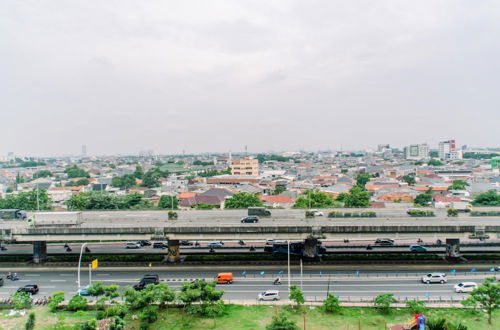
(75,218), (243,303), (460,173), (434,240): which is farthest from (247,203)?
(460,173)

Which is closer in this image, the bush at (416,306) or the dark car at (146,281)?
the bush at (416,306)

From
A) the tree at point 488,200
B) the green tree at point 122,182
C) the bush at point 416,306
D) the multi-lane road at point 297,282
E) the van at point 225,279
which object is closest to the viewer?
the bush at point 416,306

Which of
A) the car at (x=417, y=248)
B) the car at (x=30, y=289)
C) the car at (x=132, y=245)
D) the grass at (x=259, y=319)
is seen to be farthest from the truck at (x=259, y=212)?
the car at (x=30, y=289)

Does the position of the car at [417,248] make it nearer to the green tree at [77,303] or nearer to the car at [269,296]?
the car at [269,296]

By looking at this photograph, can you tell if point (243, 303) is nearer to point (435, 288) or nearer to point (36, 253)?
point (435, 288)

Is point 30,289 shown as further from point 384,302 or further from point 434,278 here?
point 434,278

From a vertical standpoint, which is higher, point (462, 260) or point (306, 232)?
point (306, 232)
